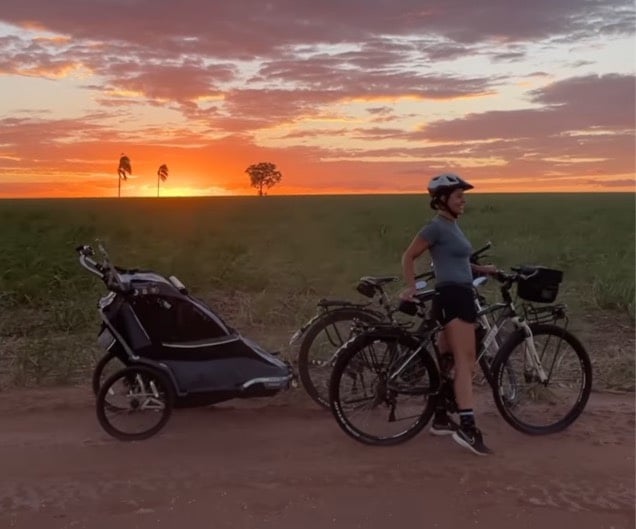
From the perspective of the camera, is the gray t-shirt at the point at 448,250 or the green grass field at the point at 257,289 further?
the green grass field at the point at 257,289

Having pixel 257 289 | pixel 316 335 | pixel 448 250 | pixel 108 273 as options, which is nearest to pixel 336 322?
pixel 316 335

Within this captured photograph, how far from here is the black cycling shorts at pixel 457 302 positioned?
5.64 metres

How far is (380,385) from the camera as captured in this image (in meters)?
5.89

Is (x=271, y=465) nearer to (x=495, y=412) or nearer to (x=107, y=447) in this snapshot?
(x=107, y=447)

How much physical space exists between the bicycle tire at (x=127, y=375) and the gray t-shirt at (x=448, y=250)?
212 cm

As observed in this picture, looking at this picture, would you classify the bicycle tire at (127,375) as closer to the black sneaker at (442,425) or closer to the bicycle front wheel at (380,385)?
the bicycle front wheel at (380,385)

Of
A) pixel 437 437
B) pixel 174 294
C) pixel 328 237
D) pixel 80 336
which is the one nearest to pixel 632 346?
pixel 437 437

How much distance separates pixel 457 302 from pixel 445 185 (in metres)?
0.81

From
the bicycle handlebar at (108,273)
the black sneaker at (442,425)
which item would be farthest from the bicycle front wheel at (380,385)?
the bicycle handlebar at (108,273)

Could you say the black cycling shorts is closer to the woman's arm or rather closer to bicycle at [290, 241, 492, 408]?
the woman's arm

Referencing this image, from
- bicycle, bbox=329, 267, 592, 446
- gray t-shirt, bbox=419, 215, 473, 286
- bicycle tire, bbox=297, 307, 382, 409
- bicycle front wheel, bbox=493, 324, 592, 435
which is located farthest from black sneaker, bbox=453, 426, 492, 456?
bicycle tire, bbox=297, 307, 382, 409

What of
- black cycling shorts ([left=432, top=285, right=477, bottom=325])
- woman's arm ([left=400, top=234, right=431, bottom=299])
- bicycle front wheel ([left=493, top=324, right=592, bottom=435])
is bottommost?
bicycle front wheel ([left=493, top=324, right=592, bottom=435])

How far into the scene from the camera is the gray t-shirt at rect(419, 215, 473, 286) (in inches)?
219

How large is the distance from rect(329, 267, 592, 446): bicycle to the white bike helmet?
81 cm
